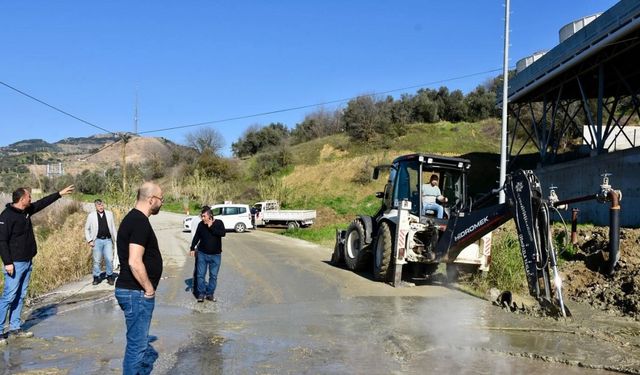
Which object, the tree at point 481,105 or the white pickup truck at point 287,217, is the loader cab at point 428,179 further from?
the tree at point 481,105

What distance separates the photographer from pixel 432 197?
12656mm

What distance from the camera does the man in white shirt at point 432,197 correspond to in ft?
41.2

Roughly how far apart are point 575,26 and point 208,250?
23722 mm

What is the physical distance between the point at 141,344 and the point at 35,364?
2.05 metres

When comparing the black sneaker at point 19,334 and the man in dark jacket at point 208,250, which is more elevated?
the man in dark jacket at point 208,250

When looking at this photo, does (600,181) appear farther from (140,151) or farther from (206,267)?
(140,151)

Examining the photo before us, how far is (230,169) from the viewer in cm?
6962

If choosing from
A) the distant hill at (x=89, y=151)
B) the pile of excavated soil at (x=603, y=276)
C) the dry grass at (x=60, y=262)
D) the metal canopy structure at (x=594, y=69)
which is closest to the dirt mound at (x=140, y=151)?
the distant hill at (x=89, y=151)

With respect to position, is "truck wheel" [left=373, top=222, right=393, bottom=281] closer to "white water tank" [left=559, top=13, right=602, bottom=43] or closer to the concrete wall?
the concrete wall

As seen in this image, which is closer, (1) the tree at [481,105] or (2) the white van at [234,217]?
(2) the white van at [234,217]

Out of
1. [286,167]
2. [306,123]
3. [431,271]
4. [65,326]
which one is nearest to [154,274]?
[65,326]

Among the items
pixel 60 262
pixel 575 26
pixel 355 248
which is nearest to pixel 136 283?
pixel 60 262

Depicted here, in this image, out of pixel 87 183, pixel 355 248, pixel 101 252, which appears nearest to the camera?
pixel 101 252

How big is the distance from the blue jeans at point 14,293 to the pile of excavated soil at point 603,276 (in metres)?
9.76
